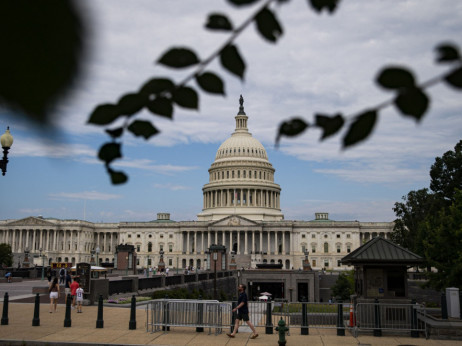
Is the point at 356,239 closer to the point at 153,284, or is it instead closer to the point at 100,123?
the point at 153,284

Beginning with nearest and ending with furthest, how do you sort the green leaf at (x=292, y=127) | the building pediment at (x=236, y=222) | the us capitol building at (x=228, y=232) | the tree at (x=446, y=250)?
the green leaf at (x=292, y=127) < the tree at (x=446, y=250) < the building pediment at (x=236, y=222) < the us capitol building at (x=228, y=232)

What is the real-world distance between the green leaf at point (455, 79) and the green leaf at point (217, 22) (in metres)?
0.71

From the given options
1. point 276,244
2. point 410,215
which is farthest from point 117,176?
point 276,244

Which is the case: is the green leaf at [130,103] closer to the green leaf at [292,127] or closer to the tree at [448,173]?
the green leaf at [292,127]

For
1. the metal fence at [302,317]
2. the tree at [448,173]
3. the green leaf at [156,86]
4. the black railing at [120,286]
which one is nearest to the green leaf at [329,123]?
the green leaf at [156,86]

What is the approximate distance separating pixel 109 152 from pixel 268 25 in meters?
0.76

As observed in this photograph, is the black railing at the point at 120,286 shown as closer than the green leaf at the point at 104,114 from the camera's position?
No

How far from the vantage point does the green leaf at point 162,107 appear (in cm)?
202

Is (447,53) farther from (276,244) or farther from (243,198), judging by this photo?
(243,198)

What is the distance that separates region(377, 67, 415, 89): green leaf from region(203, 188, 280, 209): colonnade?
157768 millimetres

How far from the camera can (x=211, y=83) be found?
2035mm

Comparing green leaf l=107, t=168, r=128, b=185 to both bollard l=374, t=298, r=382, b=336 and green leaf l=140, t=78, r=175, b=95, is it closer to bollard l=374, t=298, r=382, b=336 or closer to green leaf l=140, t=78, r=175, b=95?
green leaf l=140, t=78, r=175, b=95

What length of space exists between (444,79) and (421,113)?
12cm

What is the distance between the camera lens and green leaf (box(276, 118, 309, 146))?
2123mm
